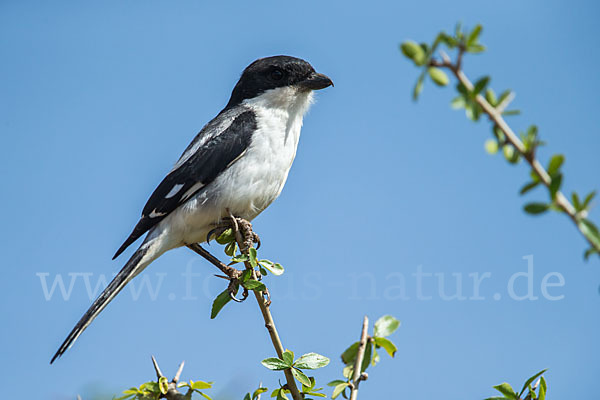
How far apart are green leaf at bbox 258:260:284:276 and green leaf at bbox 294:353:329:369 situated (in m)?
0.55

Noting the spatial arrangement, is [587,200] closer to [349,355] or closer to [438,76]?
[438,76]

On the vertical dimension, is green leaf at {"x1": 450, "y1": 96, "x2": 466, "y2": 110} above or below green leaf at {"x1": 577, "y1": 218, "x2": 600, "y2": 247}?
above

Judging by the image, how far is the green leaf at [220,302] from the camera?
9.42 ft

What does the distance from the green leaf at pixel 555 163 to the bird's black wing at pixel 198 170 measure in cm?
351

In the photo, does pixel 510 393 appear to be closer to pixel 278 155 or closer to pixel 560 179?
pixel 560 179

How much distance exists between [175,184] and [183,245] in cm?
48

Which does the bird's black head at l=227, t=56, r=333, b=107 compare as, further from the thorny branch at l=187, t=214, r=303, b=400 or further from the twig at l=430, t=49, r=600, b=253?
the twig at l=430, t=49, r=600, b=253

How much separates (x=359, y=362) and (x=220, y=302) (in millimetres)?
1236

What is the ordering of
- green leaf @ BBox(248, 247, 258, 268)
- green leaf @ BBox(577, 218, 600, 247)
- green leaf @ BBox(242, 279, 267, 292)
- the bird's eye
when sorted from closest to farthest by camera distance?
1. green leaf @ BBox(577, 218, 600, 247)
2. green leaf @ BBox(242, 279, 267, 292)
3. green leaf @ BBox(248, 247, 258, 268)
4. the bird's eye

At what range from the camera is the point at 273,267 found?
2.71 metres

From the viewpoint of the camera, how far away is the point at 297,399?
6.52ft

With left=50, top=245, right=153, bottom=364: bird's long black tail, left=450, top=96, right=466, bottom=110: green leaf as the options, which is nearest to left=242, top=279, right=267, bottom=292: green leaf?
left=450, top=96, right=466, bottom=110: green leaf

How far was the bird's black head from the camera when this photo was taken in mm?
5008

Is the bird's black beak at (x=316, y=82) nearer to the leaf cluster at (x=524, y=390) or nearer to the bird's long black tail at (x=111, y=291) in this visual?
the bird's long black tail at (x=111, y=291)
